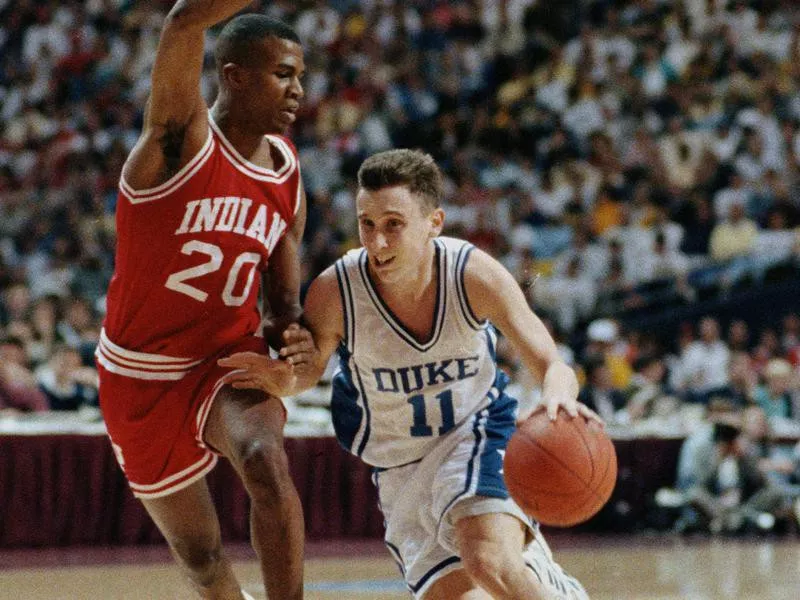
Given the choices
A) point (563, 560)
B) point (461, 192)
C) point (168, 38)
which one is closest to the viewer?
point (168, 38)

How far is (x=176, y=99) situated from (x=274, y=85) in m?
0.42

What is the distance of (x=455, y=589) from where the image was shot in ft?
16.1

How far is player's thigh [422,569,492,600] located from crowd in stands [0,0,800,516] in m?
6.17

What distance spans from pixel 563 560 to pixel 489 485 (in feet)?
16.1

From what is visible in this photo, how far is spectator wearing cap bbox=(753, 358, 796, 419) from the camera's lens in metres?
11.6

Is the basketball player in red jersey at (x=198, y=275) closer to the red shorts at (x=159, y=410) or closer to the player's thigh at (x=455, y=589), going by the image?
the red shorts at (x=159, y=410)

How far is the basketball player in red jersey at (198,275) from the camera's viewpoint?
4.82 m

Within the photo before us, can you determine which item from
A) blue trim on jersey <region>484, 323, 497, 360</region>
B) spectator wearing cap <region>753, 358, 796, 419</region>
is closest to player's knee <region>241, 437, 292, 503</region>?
blue trim on jersey <region>484, 323, 497, 360</region>

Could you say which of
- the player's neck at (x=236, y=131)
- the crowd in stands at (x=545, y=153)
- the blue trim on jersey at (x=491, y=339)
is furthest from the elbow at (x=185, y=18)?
the crowd in stands at (x=545, y=153)

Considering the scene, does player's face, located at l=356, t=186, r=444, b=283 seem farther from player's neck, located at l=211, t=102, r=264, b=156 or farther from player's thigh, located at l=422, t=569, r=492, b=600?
player's thigh, located at l=422, t=569, r=492, b=600

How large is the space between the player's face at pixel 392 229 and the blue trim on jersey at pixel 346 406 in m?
0.41

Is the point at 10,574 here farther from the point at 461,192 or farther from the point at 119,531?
the point at 461,192

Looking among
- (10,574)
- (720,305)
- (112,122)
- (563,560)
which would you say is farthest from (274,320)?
(112,122)

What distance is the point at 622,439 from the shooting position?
11.1m
